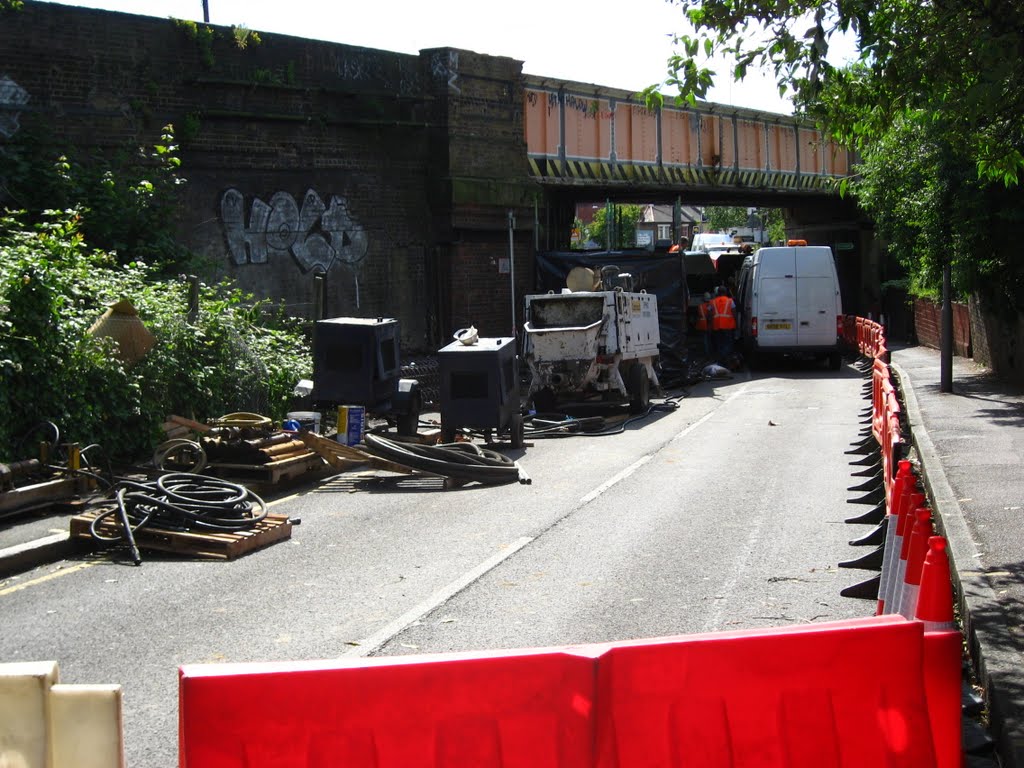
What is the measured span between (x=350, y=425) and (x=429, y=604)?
259 inches

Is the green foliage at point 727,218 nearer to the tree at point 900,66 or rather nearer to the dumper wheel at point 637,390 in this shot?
the dumper wheel at point 637,390

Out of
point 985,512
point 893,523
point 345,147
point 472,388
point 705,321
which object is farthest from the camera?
point 705,321

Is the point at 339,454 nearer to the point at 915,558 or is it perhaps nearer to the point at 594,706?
the point at 915,558

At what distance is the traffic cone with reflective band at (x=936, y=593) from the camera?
4691 millimetres

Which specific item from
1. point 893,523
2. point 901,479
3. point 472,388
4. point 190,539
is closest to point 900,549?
point 901,479

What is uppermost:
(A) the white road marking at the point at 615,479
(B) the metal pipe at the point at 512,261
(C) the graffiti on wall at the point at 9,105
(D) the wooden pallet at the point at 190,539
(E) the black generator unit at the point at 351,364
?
(C) the graffiti on wall at the point at 9,105

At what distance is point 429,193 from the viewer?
80.3 feet

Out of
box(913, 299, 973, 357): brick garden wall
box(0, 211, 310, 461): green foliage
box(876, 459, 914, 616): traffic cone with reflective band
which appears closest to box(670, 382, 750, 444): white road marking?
box(913, 299, 973, 357): brick garden wall

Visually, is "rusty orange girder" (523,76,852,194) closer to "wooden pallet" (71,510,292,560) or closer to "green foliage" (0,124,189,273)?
"green foliage" (0,124,189,273)

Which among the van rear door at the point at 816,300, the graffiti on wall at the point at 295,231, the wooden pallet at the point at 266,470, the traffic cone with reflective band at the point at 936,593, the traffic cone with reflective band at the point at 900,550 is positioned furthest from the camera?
the van rear door at the point at 816,300

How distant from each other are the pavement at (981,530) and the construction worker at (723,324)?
9884 mm

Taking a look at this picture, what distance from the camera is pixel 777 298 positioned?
27.8 metres

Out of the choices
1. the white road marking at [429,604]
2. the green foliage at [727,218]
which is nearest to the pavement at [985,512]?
A: the white road marking at [429,604]

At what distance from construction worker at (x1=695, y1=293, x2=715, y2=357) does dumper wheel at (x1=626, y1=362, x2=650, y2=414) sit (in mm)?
8819
